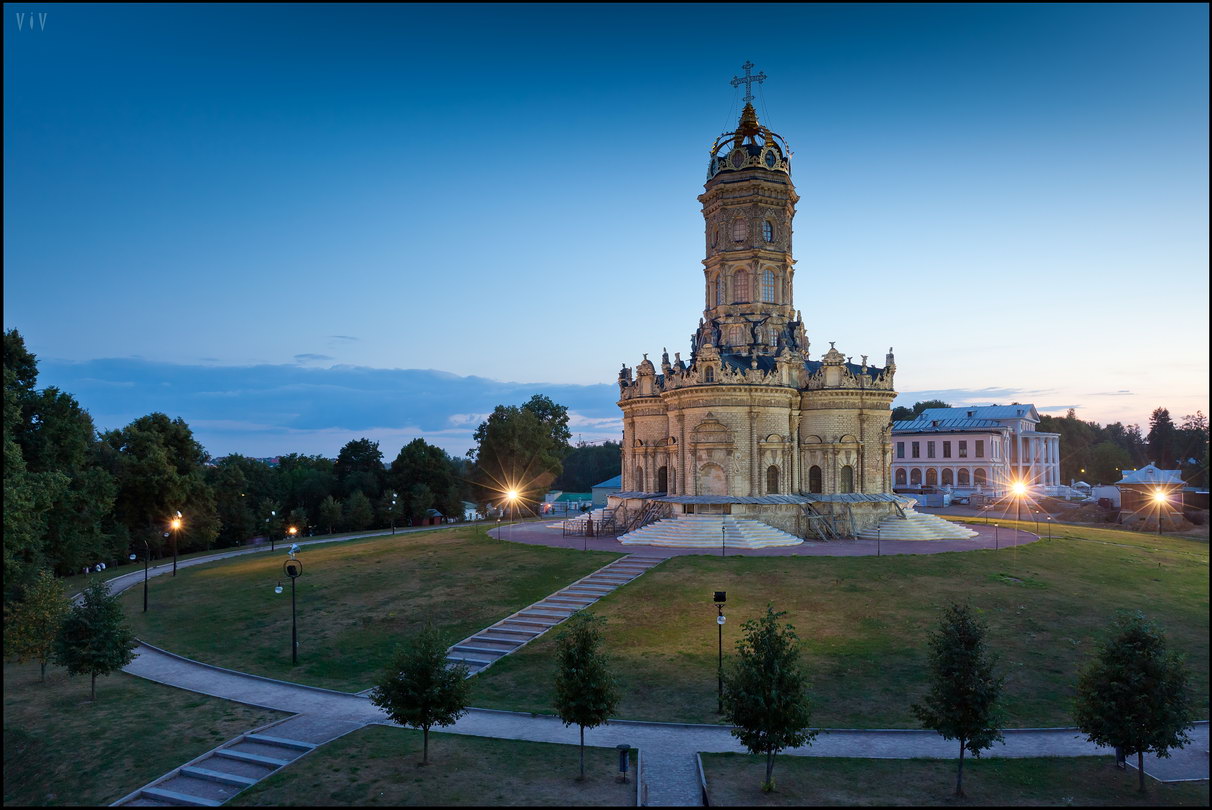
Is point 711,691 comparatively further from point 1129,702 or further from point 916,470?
point 916,470

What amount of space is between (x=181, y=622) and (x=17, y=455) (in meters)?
9.46

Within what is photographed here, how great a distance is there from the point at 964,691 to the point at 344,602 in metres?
26.3

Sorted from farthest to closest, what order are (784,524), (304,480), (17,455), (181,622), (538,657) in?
(304,480), (784,524), (181,622), (17,455), (538,657)

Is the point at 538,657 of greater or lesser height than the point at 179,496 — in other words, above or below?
below

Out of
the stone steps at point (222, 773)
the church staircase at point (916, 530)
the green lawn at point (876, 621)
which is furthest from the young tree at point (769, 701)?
the church staircase at point (916, 530)

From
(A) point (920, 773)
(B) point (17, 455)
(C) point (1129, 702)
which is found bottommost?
(A) point (920, 773)

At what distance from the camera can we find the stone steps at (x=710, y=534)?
142 ft

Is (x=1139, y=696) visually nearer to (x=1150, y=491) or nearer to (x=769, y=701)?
(x=769, y=701)

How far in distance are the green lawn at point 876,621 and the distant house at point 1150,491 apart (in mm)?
19304

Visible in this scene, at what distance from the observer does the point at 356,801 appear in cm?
1526

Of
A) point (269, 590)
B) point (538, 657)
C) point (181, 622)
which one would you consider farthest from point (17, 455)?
point (538, 657)

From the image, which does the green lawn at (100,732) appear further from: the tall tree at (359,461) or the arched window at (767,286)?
the tall tree at (359,461)

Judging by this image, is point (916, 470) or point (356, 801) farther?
point (916, 470)

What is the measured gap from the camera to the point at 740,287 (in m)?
54.7
